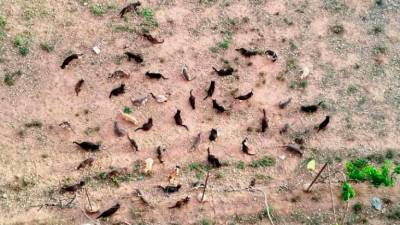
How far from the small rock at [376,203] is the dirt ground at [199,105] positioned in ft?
0.44

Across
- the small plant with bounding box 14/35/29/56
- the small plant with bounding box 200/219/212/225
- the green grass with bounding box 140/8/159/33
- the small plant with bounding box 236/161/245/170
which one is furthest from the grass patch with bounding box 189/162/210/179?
the small plant with bounding box 14/35/29/56

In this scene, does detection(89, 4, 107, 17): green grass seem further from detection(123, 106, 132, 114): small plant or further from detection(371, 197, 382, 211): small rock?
detection(371, 197, 382, 211): small rock

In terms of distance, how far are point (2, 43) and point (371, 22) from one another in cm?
1221

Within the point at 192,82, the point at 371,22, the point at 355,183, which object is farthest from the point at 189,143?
the point at 371,22

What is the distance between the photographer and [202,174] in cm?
1549

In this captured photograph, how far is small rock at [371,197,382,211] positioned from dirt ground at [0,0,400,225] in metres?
0.13

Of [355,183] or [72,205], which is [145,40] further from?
[355,183]

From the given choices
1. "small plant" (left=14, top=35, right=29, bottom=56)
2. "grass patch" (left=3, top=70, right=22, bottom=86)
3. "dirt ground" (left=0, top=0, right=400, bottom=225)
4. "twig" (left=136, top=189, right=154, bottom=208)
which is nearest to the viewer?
"twig" (left=136, top=189, right=154, bottom=208)

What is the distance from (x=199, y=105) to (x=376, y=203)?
5.72 m

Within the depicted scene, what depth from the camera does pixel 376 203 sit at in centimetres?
1527

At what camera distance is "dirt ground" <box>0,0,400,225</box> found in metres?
15.1

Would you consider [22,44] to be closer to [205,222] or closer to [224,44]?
[224,44]

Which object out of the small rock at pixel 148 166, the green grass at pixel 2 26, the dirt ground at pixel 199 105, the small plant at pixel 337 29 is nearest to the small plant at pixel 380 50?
the dirt ground at pixel 199 105

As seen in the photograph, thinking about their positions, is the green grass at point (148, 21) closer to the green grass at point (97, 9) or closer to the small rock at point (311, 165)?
the green grass at point (97, 9)
